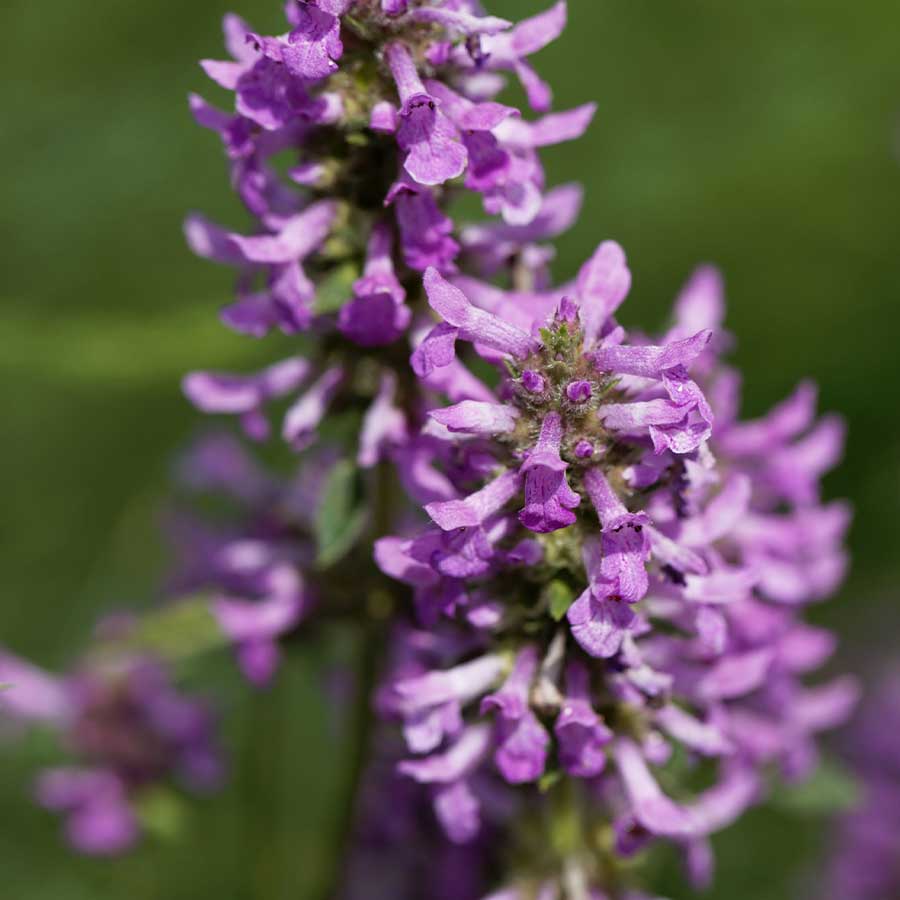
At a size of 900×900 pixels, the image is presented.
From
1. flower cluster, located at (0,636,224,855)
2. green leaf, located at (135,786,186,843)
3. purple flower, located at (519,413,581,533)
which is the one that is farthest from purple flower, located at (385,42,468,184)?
green leaf, located at (135,786,186,843)

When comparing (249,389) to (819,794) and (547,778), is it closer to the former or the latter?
(547,778)

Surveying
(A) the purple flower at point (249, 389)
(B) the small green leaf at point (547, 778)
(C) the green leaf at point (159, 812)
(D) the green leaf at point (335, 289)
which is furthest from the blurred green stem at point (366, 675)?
(C) the green leaf at point (159, 812)

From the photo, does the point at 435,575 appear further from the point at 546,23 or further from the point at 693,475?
the point at 546,23

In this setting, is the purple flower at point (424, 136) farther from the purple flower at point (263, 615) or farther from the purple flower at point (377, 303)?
the purple flower at point (263, 615)

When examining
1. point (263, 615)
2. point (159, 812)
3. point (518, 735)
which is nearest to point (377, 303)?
point (518, 735)

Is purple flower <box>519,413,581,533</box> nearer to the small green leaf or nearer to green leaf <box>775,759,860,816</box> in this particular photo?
the small green leaf

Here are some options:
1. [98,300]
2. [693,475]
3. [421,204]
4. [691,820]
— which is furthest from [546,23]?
[98,300]
